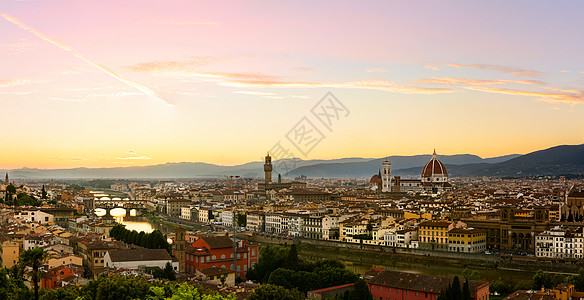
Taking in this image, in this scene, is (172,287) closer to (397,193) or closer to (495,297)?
(495,297)

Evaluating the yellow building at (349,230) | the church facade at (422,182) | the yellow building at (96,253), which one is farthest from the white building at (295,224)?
the church facade at (422,182)

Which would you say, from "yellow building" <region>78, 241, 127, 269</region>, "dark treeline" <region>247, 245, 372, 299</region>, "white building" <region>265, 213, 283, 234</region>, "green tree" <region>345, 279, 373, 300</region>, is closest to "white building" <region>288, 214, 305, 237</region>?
"white building" <region>265, 213, 283, 234</region>

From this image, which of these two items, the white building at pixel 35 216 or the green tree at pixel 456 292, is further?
the white building at pixel 35 216

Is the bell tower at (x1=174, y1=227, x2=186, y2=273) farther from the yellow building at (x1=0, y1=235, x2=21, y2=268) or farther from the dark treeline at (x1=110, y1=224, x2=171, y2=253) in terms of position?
the yellow building at (x1=0, y1=235, x2=21, y2=268)

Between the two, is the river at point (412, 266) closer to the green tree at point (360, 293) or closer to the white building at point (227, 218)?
the green tree at point (360, 293)

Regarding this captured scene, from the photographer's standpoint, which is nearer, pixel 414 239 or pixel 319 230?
pixel 414 239

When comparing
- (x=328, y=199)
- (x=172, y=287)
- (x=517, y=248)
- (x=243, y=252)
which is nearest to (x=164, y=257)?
(x=243, y=252)

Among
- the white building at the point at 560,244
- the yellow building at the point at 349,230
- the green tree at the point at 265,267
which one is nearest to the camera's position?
the green tree at the point at 265,267
